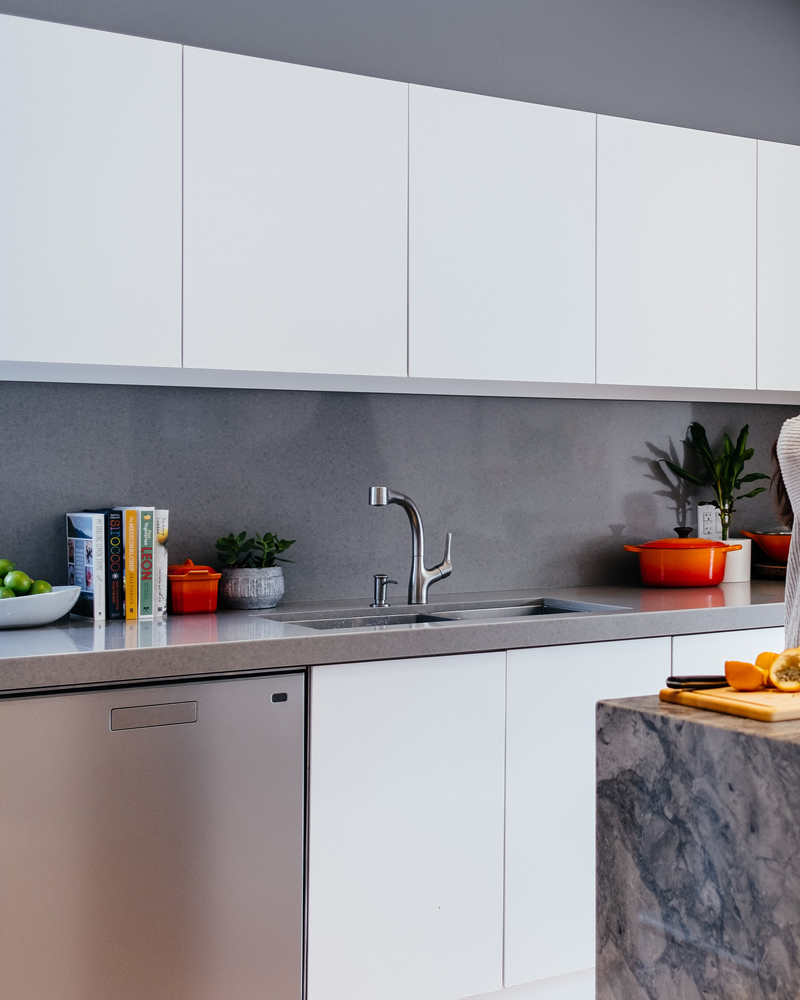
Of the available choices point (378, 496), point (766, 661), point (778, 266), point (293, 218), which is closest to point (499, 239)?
point (293, 218)

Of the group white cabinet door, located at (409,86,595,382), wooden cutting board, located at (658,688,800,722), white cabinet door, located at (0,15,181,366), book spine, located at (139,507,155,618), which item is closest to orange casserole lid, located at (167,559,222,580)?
book spine, located at (139,507,155,618)

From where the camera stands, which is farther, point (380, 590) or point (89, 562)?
point (380, 590)

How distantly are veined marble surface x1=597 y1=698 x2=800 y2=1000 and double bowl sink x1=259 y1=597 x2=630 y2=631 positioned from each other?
1.15m

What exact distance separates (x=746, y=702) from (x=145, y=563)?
1502mm

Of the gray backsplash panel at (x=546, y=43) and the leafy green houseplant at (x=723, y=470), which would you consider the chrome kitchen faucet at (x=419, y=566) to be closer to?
the leafy green houseplant at (x=723, y=470)

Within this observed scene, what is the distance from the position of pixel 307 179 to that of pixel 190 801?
1358 millimetres

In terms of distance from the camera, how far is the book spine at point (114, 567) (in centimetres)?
224

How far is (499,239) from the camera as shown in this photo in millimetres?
A: 2537

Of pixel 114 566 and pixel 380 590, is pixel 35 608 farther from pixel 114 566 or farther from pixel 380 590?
pixel 380 590

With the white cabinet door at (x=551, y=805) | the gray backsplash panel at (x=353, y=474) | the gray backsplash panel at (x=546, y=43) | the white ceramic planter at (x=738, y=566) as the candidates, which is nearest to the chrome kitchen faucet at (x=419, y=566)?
the gray backsplash panel at (x=353, y=474)

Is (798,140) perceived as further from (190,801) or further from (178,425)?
(190,801)

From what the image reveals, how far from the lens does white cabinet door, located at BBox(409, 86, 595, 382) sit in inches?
96.6

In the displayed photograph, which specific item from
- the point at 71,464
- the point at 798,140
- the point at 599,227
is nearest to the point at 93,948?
the point at 71,464

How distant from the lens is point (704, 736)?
1083 mm
